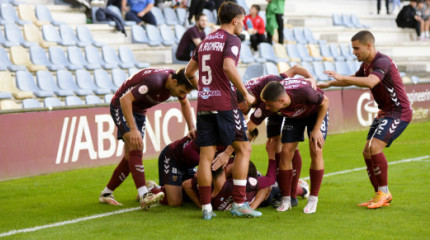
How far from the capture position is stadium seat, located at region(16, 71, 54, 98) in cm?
1241

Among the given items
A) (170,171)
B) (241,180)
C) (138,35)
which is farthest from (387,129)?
(138,35)

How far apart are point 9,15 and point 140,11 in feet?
11.9

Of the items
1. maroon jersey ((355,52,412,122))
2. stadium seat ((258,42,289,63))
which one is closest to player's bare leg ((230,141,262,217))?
maroon jersey ((355,52,412,122))

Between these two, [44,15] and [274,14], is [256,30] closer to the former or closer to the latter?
[274,14]

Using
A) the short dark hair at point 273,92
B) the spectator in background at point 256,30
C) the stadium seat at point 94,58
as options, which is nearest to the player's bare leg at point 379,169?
the short dark hair at point 273,92

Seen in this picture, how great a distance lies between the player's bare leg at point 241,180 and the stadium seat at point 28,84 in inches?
264

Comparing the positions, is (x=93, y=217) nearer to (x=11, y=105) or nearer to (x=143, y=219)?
(x=143, y=219)

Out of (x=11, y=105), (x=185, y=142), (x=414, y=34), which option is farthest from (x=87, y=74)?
(x=414, y=34)

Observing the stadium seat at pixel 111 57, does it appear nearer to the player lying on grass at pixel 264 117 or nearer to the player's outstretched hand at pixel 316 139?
the player lying on grass at pixel 264 117

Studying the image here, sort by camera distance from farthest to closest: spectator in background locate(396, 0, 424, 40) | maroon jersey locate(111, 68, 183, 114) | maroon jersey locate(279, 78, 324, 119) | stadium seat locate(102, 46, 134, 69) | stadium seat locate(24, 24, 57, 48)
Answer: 1. spectator in background locate(396, 0, 424, 40)
2. stadium seat locate(102, 46, 134, 69)
3. stadium seat locate(24, 24, 57, 48)
4. maroon jersey locate(111, 68, 183, 114)
5. maroon jersey locate(279, 78, 324, 119)

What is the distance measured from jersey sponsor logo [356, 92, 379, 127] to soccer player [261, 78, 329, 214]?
905 cm

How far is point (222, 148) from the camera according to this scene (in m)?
7.41

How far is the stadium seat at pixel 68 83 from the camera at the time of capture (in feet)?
42.7

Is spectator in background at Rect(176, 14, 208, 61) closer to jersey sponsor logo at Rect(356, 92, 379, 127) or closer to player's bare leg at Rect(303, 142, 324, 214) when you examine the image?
jersey sponsor logo at Rect(356, 92, 379, 127)
